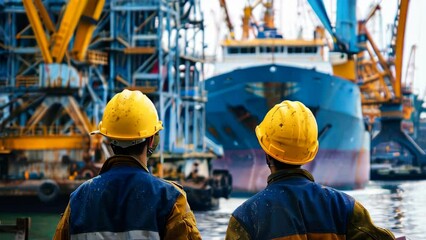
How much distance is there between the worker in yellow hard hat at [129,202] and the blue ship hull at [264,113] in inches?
1746

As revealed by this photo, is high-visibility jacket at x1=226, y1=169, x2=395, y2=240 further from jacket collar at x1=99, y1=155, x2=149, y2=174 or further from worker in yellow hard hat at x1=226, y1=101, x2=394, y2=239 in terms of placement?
jacket collar at x1=99, y1=155, x2=149, y2=174

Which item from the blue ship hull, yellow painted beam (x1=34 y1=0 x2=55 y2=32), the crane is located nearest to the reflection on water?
the blue ship hull

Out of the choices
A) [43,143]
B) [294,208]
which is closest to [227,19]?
[43,143]

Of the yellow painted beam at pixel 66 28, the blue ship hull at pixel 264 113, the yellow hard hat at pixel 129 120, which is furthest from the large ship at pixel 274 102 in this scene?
the yellow hard hat at pixel 129 120

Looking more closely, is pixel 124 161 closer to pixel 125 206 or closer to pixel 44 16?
pixel 125 206

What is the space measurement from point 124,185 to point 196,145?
150ft

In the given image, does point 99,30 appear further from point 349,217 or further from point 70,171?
point 349,217

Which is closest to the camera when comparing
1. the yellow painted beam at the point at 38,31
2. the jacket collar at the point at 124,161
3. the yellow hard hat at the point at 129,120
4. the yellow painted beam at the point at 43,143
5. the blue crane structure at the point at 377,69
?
the jacket collar at the point at 124,161

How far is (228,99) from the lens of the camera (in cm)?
5122

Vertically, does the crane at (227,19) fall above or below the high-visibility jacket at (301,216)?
above

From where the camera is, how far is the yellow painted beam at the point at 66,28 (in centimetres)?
3900

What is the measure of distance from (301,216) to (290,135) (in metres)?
0.43

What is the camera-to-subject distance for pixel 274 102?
165ft

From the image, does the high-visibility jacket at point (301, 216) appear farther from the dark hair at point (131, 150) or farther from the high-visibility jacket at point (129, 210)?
the dark hair at point (131, 150)
